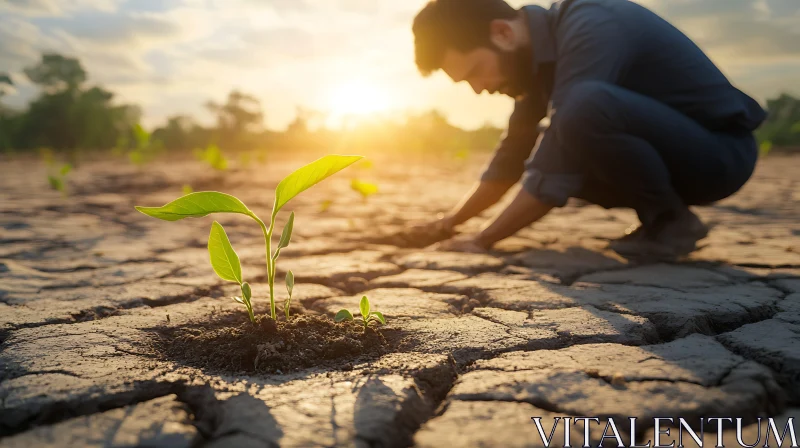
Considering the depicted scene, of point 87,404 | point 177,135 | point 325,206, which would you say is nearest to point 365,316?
point 87,404

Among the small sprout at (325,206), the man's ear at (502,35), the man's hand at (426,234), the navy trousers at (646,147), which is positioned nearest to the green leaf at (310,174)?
the navy trousers at (646,147)

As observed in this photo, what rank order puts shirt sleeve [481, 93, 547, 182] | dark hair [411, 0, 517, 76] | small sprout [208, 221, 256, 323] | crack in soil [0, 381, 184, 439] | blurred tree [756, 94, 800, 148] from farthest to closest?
1. blurred tree [756, 94, 800, 148]
2. shirt sleeve [481, 93, 547, 182]
3. dark hair [411, 0, 517, 76]
4. small sprout [208, 221, 256, 323]
5. crack in soil [0, 381, 184, 439]

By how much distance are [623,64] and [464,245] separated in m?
0.77

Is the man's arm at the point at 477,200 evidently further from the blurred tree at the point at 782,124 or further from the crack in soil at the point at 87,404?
the blurred tree at the point at 782,124

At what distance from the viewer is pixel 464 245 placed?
2.08 m

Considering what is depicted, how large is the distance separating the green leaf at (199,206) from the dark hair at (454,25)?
114 cm

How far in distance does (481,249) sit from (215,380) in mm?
1234

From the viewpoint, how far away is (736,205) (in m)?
3.37

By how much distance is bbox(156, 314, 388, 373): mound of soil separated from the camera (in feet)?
3.42

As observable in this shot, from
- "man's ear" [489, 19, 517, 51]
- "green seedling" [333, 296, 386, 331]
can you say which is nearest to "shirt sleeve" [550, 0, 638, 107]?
"man's ear" [489, 19, 517, 51]

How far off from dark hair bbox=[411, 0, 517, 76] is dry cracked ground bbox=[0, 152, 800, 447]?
0.69m

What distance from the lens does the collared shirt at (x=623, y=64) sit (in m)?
1.73

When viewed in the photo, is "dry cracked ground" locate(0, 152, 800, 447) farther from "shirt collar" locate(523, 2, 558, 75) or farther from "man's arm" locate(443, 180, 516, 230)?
"shirt collar" locate(523, 2, 558, 75)

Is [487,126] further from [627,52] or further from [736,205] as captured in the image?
[627,52]
